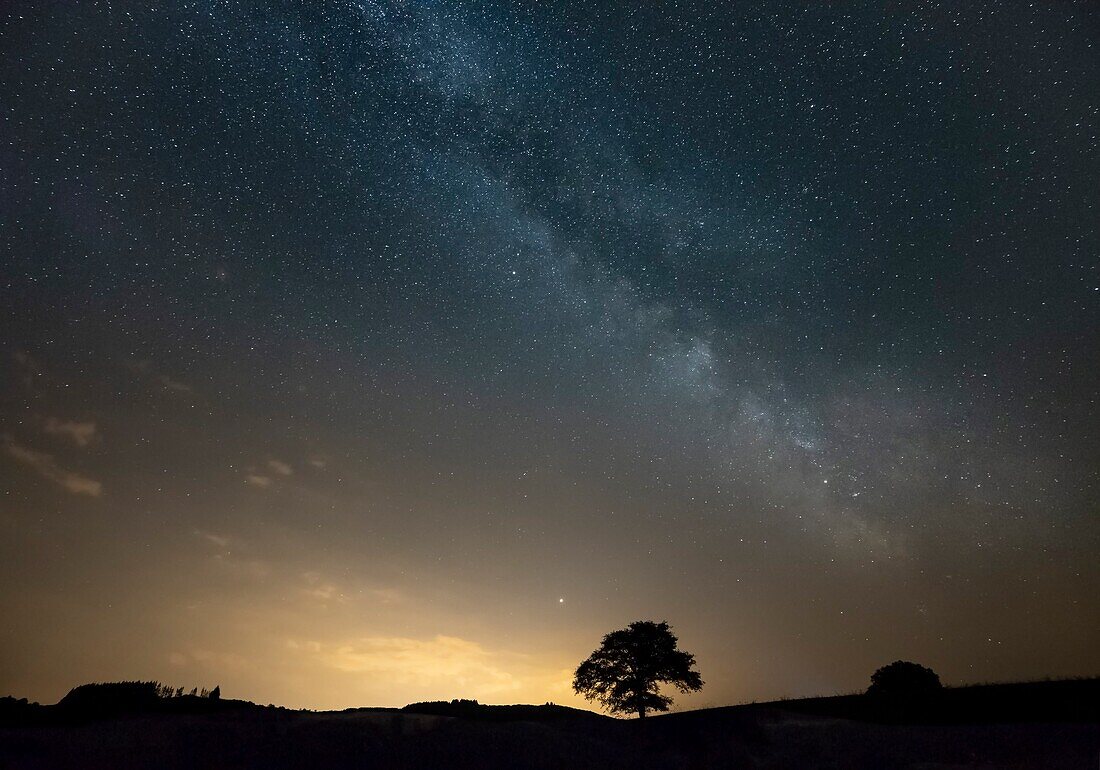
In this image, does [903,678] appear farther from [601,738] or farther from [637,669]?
[601,738]

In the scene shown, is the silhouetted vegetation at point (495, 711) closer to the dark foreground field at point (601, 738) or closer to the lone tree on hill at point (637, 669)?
the dark foreground field at point (601, 738)

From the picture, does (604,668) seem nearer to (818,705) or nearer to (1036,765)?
(818,705)

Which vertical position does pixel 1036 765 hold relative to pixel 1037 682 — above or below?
below

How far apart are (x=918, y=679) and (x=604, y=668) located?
819 inches

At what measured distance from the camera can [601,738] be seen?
1698 centimetres

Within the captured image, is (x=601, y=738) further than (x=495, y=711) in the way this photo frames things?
No

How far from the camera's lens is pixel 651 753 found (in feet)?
52.6

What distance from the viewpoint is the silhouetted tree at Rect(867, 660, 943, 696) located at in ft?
127

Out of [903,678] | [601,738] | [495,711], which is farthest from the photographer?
[903,678]

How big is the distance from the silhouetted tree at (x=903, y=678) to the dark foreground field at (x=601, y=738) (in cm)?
2444

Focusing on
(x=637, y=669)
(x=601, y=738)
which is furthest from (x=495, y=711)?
(x=637, y=669)

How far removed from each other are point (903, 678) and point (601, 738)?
32981 millimetres

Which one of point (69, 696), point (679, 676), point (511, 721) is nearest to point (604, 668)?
point (679, 676)

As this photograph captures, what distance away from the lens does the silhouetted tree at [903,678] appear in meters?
38.8
